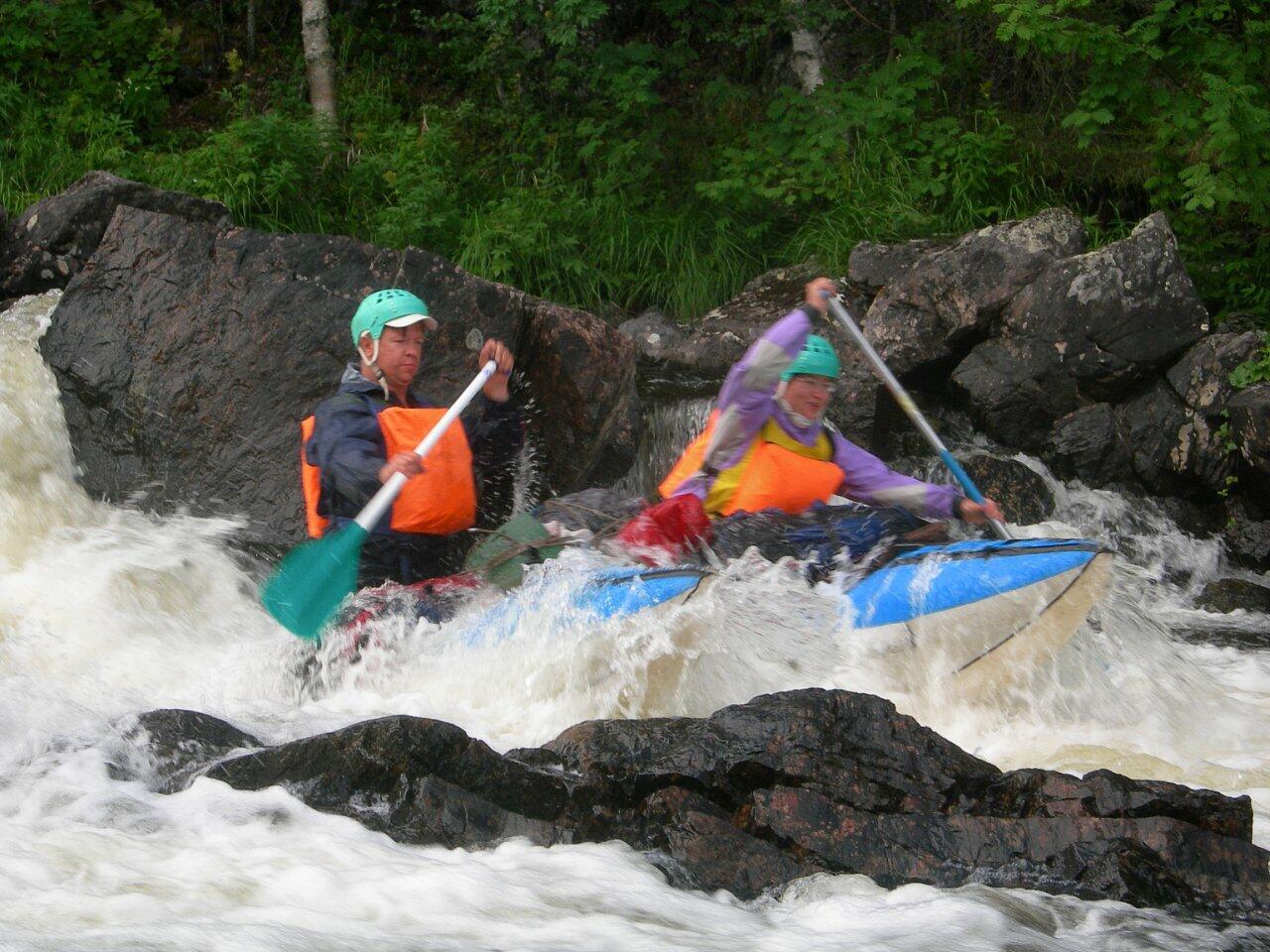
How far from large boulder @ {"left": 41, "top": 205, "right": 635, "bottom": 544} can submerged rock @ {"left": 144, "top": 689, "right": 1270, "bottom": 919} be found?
286 centimetres

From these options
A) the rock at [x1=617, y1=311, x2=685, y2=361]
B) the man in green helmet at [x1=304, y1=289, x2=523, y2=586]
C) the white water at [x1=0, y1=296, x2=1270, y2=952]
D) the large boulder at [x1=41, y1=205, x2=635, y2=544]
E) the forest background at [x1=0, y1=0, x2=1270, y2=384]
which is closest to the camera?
the white water at [x1=0, y1=296, x2=1270, y2=952]

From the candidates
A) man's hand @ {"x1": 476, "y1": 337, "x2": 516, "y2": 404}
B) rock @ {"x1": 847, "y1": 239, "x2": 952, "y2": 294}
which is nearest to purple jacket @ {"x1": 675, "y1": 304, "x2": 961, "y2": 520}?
man's hand @ {"x1": 476, "y1": 337, "x2": 516, "y2": 404}

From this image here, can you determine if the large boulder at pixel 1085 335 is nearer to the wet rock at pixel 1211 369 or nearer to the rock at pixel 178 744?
the wet rock at pixel 1211 369

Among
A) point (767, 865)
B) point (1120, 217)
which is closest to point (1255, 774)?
point (767, 865)

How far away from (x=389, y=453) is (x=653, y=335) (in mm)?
4295

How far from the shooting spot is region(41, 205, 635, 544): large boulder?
5.95m

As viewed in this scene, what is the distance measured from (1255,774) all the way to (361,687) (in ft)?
9.39

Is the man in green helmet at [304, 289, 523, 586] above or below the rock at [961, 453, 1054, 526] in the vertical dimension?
above

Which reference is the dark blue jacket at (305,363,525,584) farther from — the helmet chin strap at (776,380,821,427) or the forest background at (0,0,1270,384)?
the forest background at (0,0,1270,384)

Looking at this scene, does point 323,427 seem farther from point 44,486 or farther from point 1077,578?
point 1077,578

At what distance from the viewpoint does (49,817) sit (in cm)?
304

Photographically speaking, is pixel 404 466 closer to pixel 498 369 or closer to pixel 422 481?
pixel 422 481

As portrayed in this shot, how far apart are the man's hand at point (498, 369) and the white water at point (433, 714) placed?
0.82 meters

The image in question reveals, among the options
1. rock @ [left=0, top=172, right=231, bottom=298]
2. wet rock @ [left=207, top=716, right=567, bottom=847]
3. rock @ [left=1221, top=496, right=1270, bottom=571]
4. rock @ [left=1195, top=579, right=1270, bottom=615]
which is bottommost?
rock @ [left=1195, top=579, right=1270, bottom=615]
